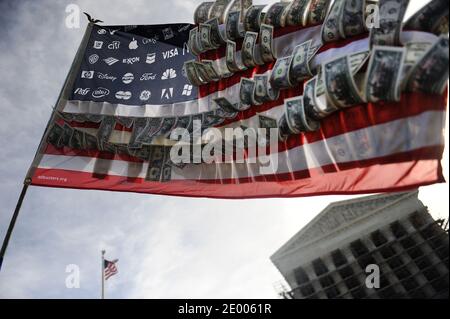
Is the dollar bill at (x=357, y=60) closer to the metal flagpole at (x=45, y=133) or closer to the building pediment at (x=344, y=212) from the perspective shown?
the metal flagpole at (x=45, y=133)

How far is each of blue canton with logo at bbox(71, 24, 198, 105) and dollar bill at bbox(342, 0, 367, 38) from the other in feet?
17.7

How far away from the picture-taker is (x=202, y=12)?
38.6ft

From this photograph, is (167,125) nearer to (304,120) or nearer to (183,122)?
(183,122)

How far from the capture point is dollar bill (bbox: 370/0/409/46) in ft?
20.9

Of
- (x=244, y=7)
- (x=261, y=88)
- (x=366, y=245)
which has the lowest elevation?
(x=261, y=88)

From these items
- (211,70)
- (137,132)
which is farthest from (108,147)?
(211,70)

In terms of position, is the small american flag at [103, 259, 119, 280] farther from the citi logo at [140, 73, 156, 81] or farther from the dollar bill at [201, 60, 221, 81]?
the dollar bill at [201, 60, 221, 81]

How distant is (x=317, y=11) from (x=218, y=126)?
4139mm

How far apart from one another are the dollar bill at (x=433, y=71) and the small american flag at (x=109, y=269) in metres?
19.1

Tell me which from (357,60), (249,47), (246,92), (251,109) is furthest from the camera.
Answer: (249,47)

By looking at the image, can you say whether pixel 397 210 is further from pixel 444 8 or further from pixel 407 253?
pixel 444 8

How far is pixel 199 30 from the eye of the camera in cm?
1145

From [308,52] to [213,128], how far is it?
3383 millimetres

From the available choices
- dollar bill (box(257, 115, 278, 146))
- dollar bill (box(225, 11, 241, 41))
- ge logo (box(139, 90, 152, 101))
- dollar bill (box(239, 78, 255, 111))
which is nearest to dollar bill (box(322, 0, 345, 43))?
dollar bill (box(239, 78, 255, 111))
